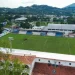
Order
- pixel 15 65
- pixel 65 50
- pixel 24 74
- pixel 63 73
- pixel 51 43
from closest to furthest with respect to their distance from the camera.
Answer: pixel 15 65 < pixel 24 74 < pixel 63 73 < pixel 65 50 < pixel 51 43

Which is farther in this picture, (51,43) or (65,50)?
(51,43)

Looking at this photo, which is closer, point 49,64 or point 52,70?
point 52,70

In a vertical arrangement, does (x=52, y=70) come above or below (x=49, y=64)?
below

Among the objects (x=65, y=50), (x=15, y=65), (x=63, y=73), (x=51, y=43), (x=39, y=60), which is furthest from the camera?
(x=51, y=43)

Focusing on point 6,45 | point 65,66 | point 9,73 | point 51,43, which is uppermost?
point 6,45

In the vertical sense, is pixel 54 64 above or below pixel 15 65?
below

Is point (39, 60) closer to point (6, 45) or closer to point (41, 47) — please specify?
point (6, 45)

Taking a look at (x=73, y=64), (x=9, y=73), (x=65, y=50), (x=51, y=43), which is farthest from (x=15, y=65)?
(x=51, y=43)
